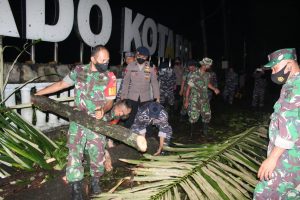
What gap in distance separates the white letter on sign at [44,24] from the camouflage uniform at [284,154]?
4.90m

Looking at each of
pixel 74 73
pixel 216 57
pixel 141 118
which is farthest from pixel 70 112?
pixel 216 57

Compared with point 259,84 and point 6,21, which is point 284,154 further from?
point 259,84

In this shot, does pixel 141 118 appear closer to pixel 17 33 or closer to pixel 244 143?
pixel 244 143

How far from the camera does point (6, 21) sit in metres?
4.90

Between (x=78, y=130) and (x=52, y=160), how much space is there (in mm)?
1164

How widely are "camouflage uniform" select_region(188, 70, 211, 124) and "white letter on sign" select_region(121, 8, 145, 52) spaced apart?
10.3 feet

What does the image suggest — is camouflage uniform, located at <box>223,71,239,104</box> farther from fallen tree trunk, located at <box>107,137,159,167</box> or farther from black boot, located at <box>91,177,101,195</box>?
black boot, located at <box>91,177,101,195</box>

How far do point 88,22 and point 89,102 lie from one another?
13.5 feet

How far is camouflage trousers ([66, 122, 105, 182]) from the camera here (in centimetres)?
335

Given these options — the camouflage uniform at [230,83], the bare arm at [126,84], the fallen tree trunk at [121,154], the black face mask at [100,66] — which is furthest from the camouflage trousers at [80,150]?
the camouflage uniform at [230,83]

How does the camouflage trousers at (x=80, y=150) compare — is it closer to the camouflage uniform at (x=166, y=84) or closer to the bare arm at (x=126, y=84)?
the bare arm at (x=126, y=84)

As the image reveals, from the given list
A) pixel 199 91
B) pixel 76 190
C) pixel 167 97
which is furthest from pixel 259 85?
pixel 76 190

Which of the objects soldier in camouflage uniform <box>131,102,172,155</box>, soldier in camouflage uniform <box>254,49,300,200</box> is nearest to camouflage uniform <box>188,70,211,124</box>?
soldier in camouflage uniform <box>131,102,172,155</box>

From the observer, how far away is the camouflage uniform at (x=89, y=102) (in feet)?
11.2
